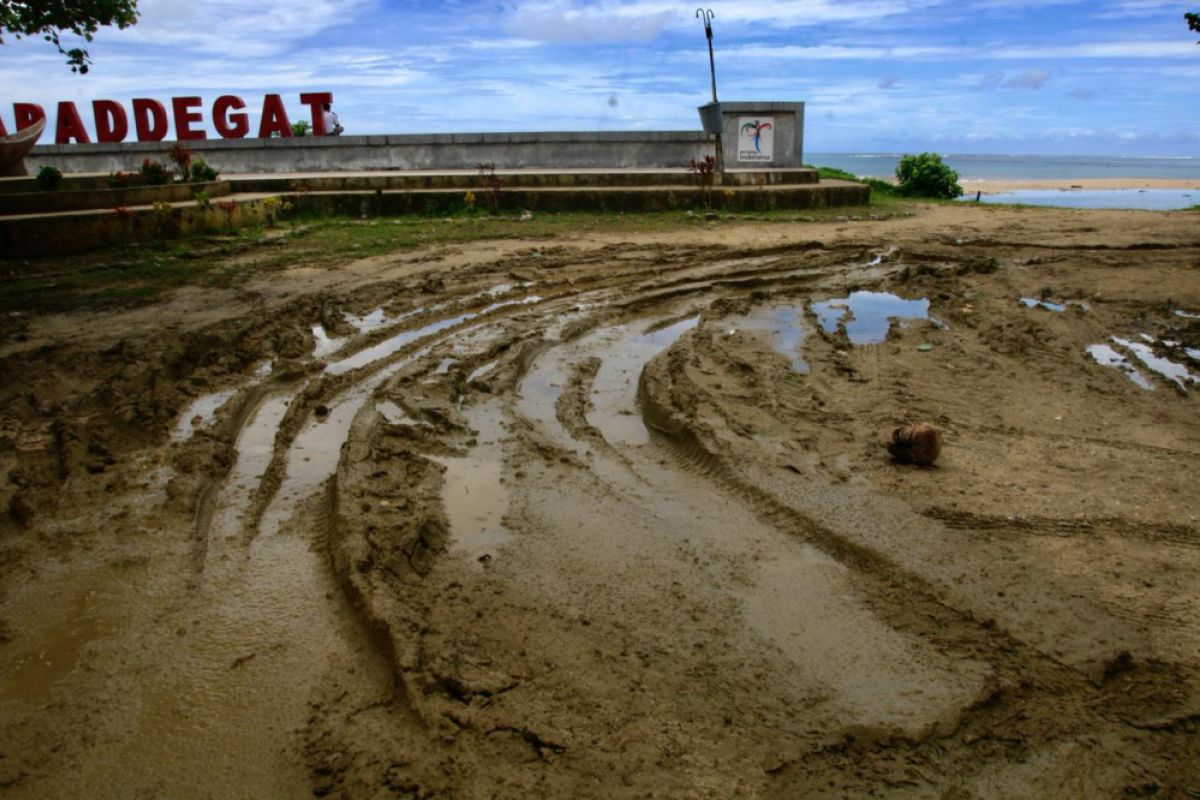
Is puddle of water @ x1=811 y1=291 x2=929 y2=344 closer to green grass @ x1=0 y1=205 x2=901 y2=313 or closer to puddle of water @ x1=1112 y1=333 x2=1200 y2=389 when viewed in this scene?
puddle of water @ x1=1112 y1=333 x2=1200 y2=389

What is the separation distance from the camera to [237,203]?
42.2 ft

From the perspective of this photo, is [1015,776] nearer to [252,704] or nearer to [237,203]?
[252,704]

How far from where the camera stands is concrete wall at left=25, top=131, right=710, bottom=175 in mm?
20109

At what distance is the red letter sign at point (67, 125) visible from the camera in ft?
67.5

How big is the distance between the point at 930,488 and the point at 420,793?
281 cm

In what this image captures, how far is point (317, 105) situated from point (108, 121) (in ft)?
17.0

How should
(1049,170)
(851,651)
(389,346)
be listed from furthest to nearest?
1. (1049,170)
2. (389,346)
3. (851,651)

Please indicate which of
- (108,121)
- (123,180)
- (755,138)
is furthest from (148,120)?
(755,138)

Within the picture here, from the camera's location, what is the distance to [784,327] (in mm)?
7211

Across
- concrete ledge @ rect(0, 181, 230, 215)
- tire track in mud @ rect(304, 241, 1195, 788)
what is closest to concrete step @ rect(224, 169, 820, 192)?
concrete ledge @ rect(0, 181, 230, 215)

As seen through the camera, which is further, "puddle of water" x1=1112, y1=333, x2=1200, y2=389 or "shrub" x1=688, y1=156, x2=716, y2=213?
"shrub" x1=688, y1=156, x2=716, y2=213

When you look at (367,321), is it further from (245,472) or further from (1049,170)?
(1049,170)

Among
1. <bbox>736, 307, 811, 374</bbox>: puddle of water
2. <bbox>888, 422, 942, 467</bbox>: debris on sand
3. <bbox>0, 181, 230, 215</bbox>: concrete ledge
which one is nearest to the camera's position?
<bbox>888, 422, 942, 467</bbox>: debris on sand

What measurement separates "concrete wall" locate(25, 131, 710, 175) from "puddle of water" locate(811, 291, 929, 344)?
12.7 m
